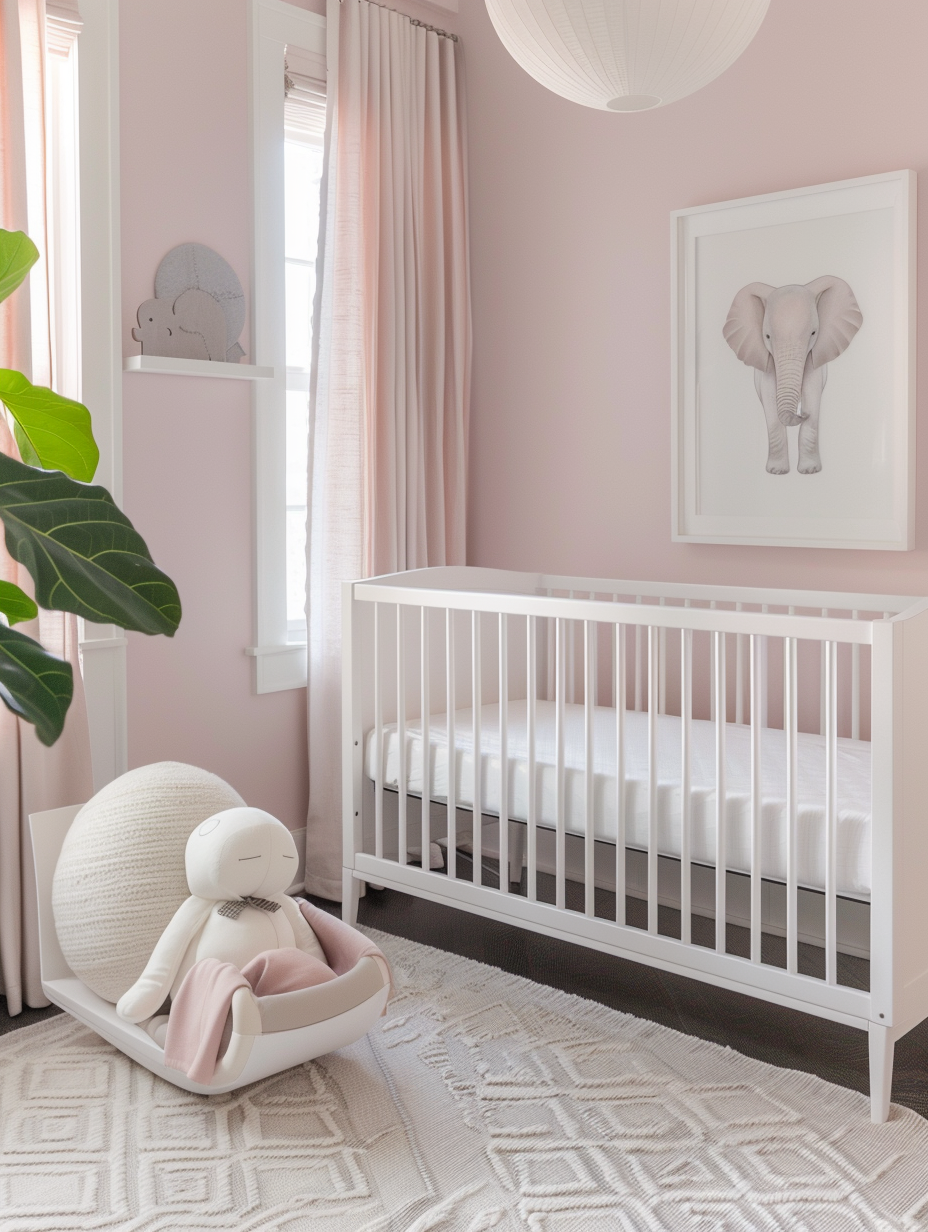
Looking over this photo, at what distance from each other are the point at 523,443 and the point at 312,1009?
1.78 metres

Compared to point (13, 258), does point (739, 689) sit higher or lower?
lower

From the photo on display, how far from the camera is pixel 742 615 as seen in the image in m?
1.81

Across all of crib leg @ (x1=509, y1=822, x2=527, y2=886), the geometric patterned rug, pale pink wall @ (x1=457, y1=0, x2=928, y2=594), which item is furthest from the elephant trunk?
the geometric patterned rug

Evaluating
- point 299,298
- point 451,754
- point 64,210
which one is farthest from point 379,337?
point 451,754

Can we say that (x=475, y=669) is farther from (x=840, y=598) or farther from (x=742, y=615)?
(x=840, y=598)

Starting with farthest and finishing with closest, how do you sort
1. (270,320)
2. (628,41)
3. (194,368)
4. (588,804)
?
(270,320)
(194,368)
(588,804)
(628,41)

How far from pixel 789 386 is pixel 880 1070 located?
146cm

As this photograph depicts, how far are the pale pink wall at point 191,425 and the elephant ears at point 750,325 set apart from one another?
116cm

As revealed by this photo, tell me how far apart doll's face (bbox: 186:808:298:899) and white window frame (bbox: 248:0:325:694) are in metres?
0.89

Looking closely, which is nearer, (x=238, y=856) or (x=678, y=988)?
(x=238, y=856)

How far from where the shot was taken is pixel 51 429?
1.59m

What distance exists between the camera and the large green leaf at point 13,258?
4.48 feet

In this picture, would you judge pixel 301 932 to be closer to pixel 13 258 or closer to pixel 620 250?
pixel 13 258

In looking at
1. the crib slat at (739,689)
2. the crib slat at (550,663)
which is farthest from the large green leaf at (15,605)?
the crib slat at (550,663)
